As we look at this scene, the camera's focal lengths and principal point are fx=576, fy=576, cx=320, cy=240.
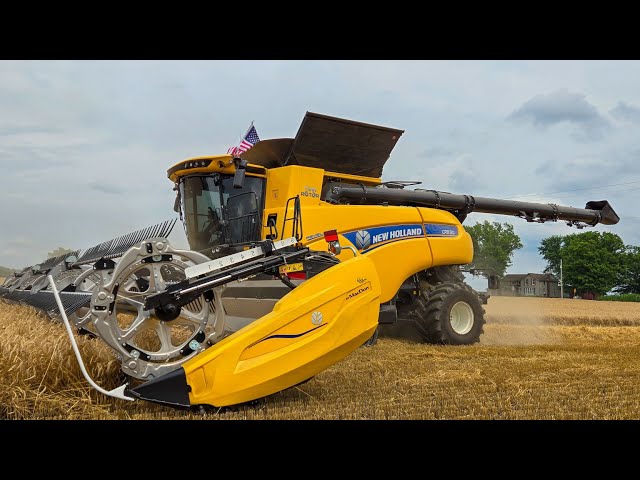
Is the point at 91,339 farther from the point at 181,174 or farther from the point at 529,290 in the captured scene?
the point at 529,290

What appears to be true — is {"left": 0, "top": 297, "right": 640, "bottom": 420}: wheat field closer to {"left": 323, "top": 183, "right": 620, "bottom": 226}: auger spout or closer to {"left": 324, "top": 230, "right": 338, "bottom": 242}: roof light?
{"left": 324, "top": 230, "right": 338, "bottom": 242}: roof light

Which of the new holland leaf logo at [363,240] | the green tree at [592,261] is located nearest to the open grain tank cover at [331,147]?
the new holland leaf logo at [363,240]

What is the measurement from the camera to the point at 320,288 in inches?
149

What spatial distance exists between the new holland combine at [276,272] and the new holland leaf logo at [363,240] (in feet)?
0.05

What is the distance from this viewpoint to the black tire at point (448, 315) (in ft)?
24.7

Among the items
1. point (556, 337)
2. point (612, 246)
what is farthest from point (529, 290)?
point (556, 337)

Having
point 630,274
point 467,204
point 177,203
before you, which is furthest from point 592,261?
point 177,203

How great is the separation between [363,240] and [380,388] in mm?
3008

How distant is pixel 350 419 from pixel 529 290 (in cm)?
6420

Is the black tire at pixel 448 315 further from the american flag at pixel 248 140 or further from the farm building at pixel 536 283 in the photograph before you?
the farm building at pixel 536 283

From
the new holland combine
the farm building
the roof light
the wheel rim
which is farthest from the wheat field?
the farm building

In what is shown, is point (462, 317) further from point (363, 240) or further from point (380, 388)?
point (380, 388)

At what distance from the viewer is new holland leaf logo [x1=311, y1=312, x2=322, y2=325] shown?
144 inches

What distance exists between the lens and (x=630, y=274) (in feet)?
179
